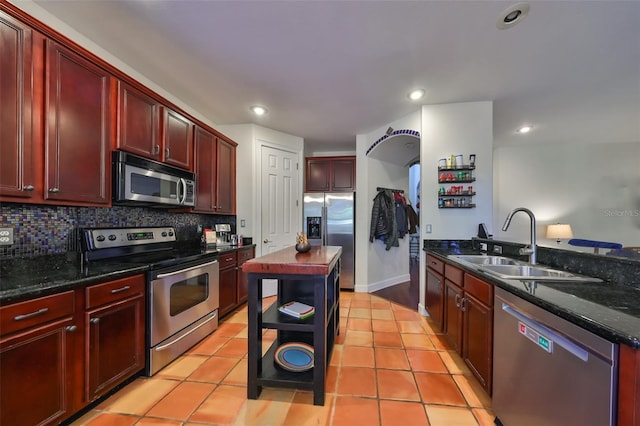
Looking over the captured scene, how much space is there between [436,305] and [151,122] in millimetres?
3172

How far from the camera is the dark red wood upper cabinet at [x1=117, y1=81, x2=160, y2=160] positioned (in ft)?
6.05

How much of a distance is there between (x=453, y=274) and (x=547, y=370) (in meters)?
1.09

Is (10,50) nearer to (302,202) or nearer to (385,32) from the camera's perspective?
(385,32)

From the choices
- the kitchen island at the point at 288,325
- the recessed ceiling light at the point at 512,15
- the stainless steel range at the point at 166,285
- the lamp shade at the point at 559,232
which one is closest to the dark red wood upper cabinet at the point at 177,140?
the stainless steel range at the point at 166,285

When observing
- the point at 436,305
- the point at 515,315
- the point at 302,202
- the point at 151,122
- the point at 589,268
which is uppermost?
the point at 151,122

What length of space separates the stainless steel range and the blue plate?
2.85ft

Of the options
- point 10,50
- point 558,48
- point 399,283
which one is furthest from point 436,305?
point 10,50

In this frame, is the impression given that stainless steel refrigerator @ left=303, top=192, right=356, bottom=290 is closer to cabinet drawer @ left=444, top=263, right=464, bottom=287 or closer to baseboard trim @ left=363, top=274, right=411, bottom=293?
baseboard trim @ left=363, top=274, right=411, bottom=293

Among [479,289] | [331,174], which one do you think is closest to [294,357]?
[479,289]

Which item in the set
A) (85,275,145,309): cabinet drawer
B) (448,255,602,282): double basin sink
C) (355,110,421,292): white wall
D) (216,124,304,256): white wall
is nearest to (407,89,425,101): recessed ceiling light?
(355,110,421,292): white wall

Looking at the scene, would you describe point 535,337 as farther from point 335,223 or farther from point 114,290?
point 335,223

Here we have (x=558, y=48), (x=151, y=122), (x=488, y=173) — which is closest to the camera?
(x=558, y=48)

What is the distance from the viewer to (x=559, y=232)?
13.1ft

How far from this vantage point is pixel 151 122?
2115 mm
